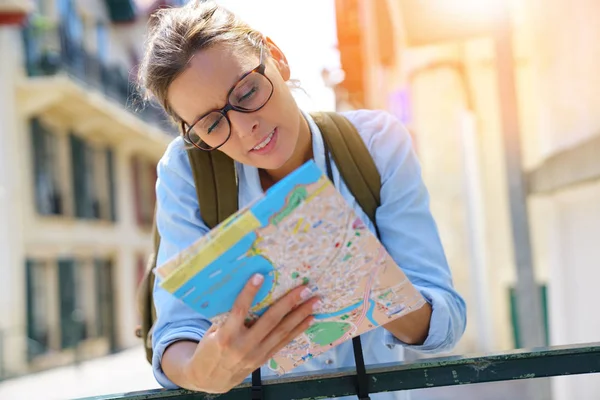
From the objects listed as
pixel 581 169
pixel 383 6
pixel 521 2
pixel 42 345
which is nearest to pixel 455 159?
pixel 383 6

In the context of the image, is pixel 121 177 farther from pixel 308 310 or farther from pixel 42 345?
pixel 308 310

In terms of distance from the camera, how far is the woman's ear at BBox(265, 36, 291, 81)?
1641mm

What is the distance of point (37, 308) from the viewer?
12.6 metres

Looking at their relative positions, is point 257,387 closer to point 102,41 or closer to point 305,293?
point 305,293

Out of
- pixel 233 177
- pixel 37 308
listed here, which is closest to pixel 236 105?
pixel 233 177

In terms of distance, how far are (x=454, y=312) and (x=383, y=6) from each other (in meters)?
10.5

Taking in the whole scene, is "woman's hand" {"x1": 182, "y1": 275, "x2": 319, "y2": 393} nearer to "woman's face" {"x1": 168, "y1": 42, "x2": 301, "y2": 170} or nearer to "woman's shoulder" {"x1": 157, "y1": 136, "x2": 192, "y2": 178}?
"woman's face" {"x1": 168, "y1": 42, "x2": 301, "y2": 170}

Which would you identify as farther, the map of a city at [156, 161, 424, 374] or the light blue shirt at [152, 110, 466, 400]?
the light blue shirt at [152, 110, 466, 400]

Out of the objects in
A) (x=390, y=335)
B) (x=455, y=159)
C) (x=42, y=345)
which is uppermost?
(x=390, y=335)

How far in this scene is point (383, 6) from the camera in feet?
37.1

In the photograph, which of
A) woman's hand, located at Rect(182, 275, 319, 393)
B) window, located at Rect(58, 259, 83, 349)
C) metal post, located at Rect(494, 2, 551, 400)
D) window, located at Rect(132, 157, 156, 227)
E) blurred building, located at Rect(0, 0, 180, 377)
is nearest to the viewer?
woman's hand, located at Rect(182, 275, 319, 393)

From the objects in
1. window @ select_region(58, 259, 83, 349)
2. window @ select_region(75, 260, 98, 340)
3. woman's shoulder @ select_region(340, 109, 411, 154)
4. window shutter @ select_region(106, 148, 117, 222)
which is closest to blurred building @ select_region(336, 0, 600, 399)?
woman's shoulder @ select_region(340, 109, 411, 154)

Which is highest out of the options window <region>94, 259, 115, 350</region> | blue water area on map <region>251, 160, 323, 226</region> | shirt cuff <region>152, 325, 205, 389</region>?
blue water area on map <region>251, 160, 323, 226</region>

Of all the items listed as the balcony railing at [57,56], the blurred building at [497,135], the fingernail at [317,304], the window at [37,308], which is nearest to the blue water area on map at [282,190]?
the fingernail at [317,304]
